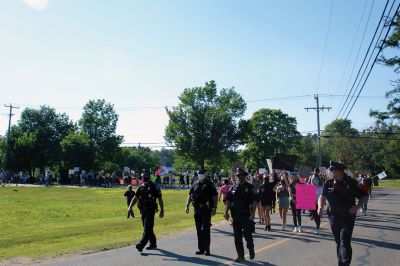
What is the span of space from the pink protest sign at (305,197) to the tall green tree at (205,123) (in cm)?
5279

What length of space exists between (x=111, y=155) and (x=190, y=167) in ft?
70.5

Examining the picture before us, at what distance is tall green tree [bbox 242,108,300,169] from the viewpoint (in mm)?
→ 88562

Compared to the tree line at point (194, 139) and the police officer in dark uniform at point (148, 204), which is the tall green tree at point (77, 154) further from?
the police officer in dark uniform at point (148, 204)

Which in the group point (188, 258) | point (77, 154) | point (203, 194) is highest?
point (77, 154)

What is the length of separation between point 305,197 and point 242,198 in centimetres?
550

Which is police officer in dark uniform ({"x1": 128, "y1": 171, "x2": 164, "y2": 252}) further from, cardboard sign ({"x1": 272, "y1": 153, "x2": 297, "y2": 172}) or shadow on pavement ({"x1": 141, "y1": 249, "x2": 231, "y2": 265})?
cardboard sign ({"x1": 272, "y1": 153, "x2": 297, "y2": 172})

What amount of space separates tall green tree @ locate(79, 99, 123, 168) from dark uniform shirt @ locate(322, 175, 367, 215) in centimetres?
8008

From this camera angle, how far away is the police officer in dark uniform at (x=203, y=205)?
10.5 m

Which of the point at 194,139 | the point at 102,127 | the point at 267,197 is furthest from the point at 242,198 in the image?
the point at 102,127

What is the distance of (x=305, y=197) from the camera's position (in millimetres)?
14492

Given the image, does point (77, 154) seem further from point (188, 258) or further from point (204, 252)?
point (188, 258)

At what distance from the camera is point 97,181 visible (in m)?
57.9

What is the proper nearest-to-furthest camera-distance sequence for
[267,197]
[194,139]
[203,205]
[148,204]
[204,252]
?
1. [204,252]
2. [203,205]
3. [148,204]
4. [267,197]
5. [194,139]

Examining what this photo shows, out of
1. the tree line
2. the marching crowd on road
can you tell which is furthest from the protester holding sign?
the tree line
